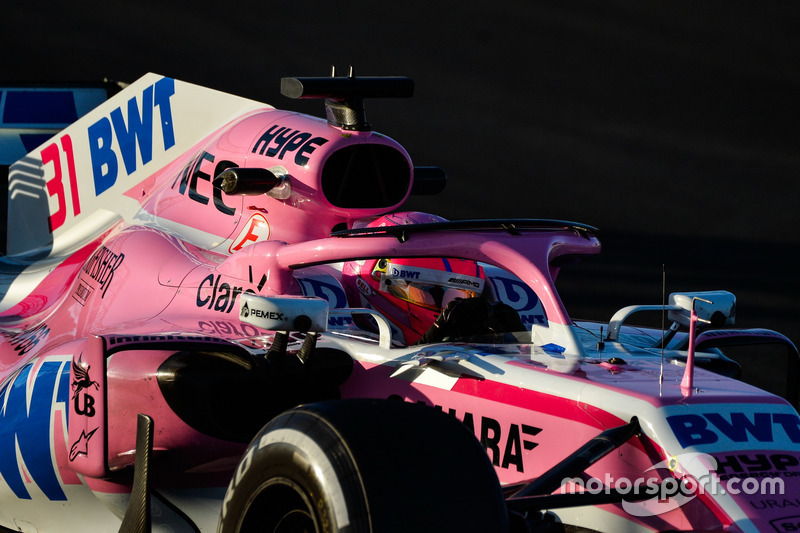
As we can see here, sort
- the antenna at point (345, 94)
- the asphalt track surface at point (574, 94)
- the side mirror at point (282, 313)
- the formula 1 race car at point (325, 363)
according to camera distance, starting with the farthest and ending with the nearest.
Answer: the asphalt track surface at point (574, 94), the antenna at point (345, 94), the side mirror at point (282, 313), the formula 1 race car at point (325, 363)

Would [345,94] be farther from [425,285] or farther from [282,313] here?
[282,313]

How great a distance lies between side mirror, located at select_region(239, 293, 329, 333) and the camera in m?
3.84

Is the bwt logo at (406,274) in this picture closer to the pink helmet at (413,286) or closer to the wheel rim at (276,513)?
the pink helmet at (413,286)

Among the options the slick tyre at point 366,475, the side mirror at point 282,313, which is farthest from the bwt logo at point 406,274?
the slick tyre at point 366,475

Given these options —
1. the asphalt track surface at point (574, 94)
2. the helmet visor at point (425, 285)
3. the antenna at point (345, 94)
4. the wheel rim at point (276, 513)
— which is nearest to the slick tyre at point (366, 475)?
the wheel rim at point (276, 513)

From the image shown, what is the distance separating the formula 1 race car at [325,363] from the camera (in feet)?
10.7

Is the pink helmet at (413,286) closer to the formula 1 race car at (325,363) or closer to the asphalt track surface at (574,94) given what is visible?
the formula 1 race car at (325,363)

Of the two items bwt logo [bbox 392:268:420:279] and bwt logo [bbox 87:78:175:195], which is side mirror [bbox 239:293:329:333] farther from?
bwt logo [bbox 87:78:175:195]

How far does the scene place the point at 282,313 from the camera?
3.85m

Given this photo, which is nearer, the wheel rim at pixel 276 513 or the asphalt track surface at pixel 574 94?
the wheel rim at pixel 276 513

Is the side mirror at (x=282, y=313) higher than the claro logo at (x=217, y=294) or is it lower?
higher

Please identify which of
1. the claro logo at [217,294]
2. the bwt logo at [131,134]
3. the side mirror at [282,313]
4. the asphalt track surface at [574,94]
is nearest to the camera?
the side mirror at [282,313]
